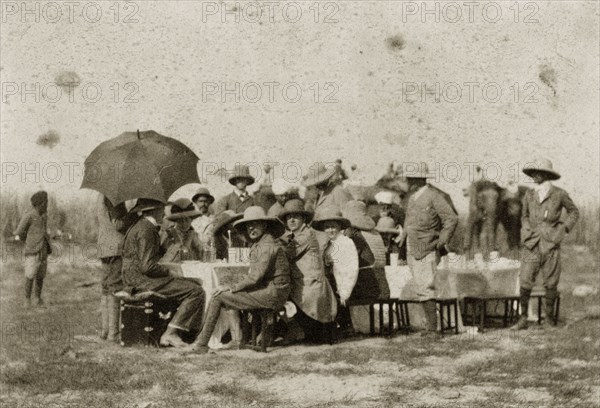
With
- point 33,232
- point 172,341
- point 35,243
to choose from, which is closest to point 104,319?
point 172,341

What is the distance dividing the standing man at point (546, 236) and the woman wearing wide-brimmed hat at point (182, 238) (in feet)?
13.7

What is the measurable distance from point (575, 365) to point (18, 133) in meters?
13.5

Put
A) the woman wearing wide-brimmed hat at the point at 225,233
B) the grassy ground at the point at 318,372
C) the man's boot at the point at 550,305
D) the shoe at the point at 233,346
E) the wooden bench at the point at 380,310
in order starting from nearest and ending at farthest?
1. the grassy ground at the point at 318,372
2. the shoe at the point at 233,346
3. the wooden bench at the point at 380,310
4. the woman wearing wide-brimmed hat at the point at 225,233
5. the man's boot at the point at 550,305

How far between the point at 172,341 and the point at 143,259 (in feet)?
3.20

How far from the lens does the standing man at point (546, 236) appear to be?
9977 mm

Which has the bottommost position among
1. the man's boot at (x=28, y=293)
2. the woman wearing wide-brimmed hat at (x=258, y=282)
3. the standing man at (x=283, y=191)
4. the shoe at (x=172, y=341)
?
the shoe at (x=172, y=341)

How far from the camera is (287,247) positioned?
8812 millimetres

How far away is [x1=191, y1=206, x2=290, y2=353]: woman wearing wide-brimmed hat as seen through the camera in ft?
26.9

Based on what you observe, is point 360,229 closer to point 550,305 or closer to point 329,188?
point 329,188

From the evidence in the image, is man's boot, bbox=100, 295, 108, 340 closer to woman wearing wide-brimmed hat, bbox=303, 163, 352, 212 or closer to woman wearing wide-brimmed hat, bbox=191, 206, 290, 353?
woman wearing wide-brimmed hat, bbox=191, 206, 290, 353

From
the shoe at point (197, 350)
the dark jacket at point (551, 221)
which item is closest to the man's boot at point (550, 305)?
the dark jacket at point (551, 221)

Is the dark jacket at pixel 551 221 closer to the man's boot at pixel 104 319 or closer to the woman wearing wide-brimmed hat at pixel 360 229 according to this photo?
the woman wearing wide-brimmed hat at pixel 360 229

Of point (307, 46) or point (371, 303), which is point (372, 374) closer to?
point (371, 303)

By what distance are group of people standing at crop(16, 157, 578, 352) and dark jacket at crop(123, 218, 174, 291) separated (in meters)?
0.01
